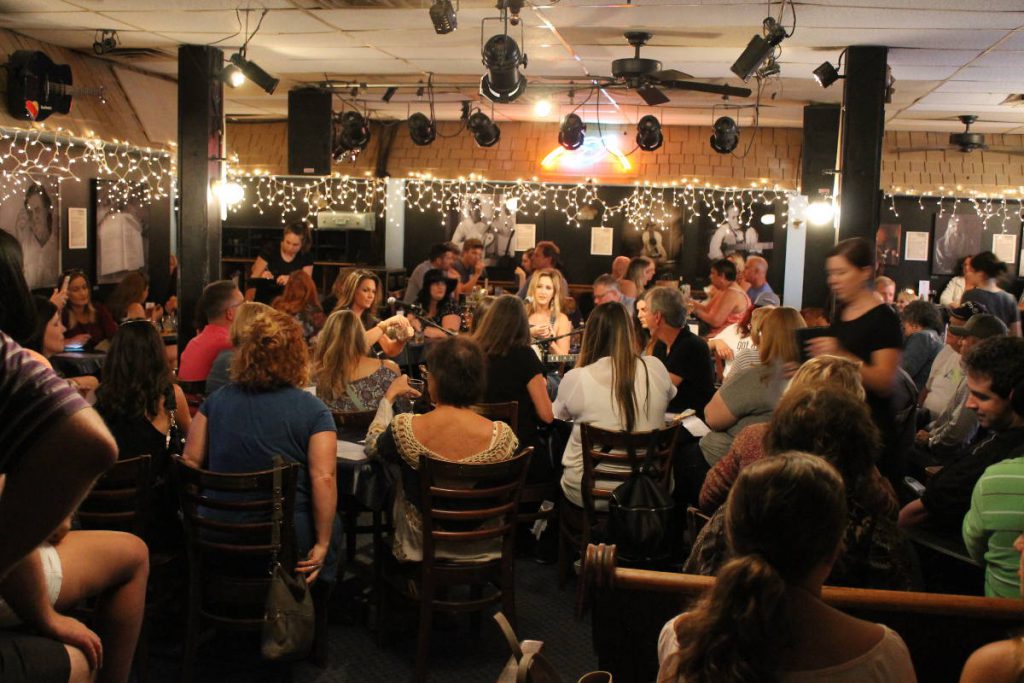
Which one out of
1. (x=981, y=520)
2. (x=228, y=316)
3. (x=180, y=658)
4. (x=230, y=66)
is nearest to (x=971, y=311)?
(x=981, y=520)

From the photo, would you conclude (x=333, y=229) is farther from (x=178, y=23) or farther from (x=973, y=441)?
(x=973, y=441)

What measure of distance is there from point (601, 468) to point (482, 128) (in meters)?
7.05

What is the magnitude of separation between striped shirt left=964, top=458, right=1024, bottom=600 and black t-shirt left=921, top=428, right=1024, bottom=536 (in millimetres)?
320

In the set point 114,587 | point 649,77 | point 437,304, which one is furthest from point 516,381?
point 649,77

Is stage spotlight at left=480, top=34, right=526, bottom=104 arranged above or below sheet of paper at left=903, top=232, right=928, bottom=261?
above

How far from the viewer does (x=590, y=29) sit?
7.24 metres

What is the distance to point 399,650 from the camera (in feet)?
13.1

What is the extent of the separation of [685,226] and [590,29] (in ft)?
20.6

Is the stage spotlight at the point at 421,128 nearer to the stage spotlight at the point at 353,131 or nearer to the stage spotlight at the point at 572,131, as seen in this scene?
the stage spotlight at the point at 353,131

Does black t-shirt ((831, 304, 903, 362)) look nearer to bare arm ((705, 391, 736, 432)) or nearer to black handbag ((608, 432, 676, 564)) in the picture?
bare arm ((705, 391, 736, 432))

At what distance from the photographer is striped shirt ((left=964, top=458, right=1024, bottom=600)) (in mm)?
2604

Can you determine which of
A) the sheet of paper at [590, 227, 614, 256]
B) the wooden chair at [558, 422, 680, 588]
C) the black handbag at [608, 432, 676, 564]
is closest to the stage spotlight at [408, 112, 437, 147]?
the sheet of paper at [590, 227, 614, 256]

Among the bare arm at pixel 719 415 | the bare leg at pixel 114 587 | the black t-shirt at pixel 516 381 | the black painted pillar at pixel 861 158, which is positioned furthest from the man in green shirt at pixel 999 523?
the black painted pillar at pixel 861 158

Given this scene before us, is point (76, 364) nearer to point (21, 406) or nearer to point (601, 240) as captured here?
point (21, 406)
